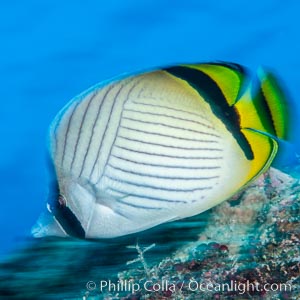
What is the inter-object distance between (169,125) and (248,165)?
0.70 feet

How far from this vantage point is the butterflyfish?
3.38ft

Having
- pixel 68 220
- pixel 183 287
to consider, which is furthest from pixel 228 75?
pixel 183 287

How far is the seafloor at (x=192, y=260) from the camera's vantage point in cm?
223

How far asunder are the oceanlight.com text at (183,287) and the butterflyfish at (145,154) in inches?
47.9

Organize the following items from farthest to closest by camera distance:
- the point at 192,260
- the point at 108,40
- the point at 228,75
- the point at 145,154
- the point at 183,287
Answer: the point at 108,40
the point at 192,260
the point at 183,287
the point at 145,154
the point at 228,75

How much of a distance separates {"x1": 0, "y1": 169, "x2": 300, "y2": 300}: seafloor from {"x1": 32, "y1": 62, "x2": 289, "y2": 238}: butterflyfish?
1017mm

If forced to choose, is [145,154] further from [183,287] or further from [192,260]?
[192,260]

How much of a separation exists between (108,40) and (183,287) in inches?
398

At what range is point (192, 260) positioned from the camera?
2.55 meters

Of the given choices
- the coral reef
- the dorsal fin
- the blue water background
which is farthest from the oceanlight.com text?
the blue water background

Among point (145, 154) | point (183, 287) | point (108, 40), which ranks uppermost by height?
point (108, 40)

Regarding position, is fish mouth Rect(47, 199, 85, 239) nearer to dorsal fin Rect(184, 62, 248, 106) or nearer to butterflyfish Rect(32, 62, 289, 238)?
butterflyfish Rect(32, 62, 289, 238)

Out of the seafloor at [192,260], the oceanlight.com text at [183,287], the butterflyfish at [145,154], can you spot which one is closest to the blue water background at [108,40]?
the seafloor at [192,260]

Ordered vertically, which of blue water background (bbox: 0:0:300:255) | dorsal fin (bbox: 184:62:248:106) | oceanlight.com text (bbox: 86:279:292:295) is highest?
blue water background (bbox: 0:0:300:255)
